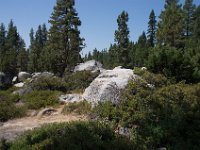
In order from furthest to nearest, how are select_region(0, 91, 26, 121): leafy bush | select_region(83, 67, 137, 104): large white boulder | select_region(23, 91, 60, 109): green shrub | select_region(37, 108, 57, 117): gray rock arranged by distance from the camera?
select_region(23, 91, 60, 109): green shrub
select_region(37, 108, 57, 117): gray rock
select_region(0, 91, 26, 121): leafy bush
select_region(83, 67, 137, 104): large white boulder

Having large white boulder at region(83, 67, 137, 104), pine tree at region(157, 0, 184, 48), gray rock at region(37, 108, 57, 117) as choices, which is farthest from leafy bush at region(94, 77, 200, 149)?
pine tree at region(157, 0, 184, 48)

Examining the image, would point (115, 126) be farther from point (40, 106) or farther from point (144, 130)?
point (40, 106)

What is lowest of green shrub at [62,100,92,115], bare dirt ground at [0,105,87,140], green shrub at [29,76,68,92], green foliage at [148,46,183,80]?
bare dirt ground at [0,105,87,140]

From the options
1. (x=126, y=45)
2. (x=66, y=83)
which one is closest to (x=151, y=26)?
(x=126, y=45)

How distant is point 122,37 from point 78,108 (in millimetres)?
43378

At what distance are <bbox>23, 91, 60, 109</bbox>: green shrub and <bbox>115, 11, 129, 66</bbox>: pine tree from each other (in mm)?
39642

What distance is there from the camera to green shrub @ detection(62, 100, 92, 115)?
17856mm

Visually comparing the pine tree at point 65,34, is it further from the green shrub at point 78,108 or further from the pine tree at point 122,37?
the green shrub at point 78,108

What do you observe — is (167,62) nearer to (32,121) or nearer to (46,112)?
(46,112)

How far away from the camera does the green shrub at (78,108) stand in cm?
1786

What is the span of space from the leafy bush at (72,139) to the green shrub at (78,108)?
4.64m

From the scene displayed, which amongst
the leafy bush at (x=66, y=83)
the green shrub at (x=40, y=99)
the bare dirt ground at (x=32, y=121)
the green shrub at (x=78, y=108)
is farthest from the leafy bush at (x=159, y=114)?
the leafy bush at (x=66, y=83)

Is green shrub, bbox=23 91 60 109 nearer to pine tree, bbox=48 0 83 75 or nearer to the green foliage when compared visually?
the green foliage

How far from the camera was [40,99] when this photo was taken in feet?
67.8
